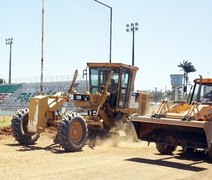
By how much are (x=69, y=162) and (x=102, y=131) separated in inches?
186

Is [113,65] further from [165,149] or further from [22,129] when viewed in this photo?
[165,149]

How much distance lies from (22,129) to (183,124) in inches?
220

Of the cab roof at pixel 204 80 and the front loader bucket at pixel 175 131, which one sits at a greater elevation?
the cab roof at pixel 204 80

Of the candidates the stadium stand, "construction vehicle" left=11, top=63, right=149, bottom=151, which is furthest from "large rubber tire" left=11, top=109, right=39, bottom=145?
the stadium stand

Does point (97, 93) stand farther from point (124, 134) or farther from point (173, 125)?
point (173, 125)

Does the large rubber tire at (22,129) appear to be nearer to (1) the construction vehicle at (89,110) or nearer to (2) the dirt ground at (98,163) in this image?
(1) the construction vehicle at (89,110)

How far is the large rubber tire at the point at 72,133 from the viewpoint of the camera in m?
12.4

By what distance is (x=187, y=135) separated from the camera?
37.6 feet

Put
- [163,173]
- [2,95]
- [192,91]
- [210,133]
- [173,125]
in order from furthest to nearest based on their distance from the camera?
1. [2,95]
2. [192,91]
3. [173,125]
4. [210,133]
5. [163,173]

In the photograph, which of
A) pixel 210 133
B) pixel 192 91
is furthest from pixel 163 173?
pixel 192 91

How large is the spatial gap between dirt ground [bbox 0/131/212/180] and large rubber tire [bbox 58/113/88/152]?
0.25m

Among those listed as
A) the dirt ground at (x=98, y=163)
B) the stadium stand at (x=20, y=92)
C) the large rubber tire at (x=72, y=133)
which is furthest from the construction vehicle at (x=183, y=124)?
the stadium stand at (x=20, y=92)

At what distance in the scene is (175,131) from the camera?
11.6m

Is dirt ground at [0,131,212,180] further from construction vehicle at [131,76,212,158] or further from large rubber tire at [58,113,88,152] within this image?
construction vehicle at [131,76,212,158]
